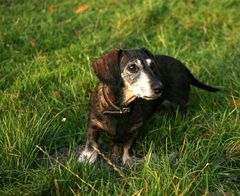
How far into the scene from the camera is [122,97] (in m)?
3.50

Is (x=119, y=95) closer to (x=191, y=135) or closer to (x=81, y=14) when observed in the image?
(x=191, y=135)

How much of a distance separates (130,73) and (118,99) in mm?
249

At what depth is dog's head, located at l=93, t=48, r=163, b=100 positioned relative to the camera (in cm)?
331

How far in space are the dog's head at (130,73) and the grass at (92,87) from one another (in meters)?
0.43

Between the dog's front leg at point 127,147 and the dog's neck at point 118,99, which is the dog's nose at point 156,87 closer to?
the dog's neck at point 118,99

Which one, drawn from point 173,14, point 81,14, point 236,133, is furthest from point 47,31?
point 236,133

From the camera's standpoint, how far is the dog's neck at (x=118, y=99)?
347 cm

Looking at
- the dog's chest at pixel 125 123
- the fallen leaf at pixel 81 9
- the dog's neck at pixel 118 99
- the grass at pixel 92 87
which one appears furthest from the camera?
the fallen leaf at pixel 81 9

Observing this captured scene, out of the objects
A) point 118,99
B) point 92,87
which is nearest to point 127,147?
point 118,99

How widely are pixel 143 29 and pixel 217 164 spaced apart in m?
3.40

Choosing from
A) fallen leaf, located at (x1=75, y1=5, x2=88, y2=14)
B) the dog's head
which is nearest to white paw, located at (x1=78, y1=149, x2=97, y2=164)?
the dog's head

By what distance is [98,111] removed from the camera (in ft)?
11.9

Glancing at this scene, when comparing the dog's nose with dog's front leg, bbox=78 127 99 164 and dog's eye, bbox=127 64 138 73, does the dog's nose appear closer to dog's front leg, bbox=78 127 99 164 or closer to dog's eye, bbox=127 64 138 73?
dog's eye, bbox=127 64 138 73

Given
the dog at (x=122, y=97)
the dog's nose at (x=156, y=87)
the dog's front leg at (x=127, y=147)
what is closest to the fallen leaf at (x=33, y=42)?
the dog at (x=122, y=97)
